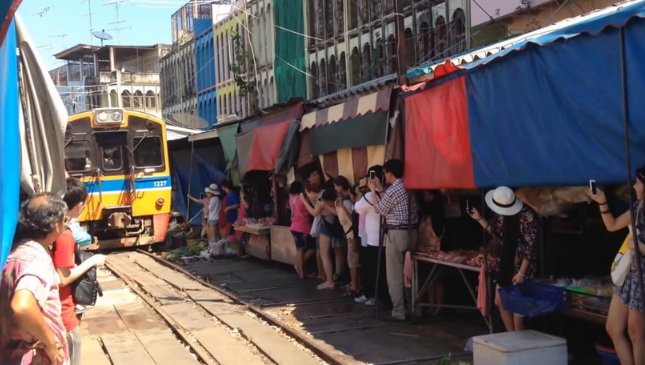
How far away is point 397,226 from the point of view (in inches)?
333

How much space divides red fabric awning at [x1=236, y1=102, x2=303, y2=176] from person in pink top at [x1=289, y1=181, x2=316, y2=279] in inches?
40.6

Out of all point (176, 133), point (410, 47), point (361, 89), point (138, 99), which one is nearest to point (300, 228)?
point (361, 89)

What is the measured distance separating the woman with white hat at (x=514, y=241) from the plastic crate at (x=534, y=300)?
0.47ft

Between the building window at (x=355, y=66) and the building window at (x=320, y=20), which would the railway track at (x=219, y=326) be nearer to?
the building window at (x=355, y=66)

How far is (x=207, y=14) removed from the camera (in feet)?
118

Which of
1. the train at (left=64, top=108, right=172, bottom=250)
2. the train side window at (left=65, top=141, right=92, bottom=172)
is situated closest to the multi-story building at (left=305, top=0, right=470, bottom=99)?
the train at (left=64, top=108, right=172, bottom=250)

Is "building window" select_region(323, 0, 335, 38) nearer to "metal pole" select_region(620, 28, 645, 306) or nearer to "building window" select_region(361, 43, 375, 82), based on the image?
"building window" select_region(361, 43, 375, 82)

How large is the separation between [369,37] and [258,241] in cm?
823

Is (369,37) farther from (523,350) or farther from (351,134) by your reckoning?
(523,350)

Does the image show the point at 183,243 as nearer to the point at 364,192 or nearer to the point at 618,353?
the point at 364,192

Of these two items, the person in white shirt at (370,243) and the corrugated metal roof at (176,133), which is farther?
the corrugated metal roof at (176,133)

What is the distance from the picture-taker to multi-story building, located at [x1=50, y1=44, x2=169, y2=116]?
164ft

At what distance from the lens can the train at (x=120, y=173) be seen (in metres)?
16.3

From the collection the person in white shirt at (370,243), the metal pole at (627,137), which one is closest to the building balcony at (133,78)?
the person in white shirt at (370,243)
